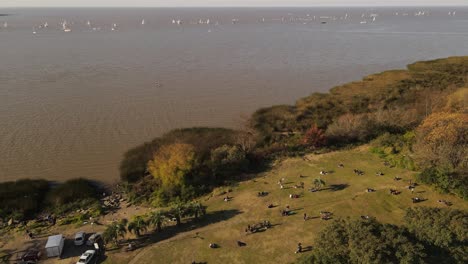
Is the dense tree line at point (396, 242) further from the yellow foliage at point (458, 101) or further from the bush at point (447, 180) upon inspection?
the yellow foliage at point (458, 101)

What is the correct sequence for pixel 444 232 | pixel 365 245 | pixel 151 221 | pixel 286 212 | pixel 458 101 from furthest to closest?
pixel 458 101 → pixel 286 212 → pixel 151 221 → pixel 444 232 → pixel 365 245

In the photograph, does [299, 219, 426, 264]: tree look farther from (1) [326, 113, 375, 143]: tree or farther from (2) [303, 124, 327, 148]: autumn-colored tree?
(1) [326, 113, 375, 143]: tree

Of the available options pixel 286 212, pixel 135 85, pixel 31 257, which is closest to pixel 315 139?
pixel 286 212

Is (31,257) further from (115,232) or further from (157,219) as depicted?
(157,219)

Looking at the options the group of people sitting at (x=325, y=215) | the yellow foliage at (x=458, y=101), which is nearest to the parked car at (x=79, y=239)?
the group of people sitting at (x=325, y=215)

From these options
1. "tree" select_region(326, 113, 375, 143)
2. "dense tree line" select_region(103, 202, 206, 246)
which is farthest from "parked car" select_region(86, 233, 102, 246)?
"tree" select_region(326, 113, 375, 143)

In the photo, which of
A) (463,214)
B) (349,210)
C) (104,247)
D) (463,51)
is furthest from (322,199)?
(463,51)

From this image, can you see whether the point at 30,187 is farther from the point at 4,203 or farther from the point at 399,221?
the point at 399,221
